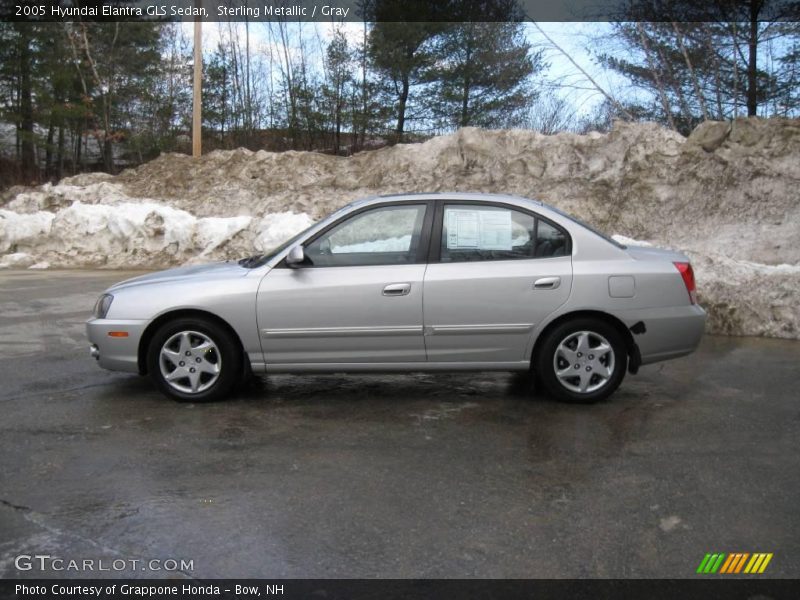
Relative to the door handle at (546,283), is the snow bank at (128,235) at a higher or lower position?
higher

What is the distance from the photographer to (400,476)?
13.4 feet

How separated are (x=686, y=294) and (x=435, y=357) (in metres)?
2.00

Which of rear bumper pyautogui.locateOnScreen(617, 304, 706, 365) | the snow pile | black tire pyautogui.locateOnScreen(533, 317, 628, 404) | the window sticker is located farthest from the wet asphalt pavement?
the snow pile

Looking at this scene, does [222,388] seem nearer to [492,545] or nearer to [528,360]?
[528,360]

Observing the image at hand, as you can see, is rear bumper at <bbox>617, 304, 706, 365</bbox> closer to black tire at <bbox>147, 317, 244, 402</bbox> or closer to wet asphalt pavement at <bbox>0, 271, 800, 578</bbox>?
wet asphalt pavement at <bbox>0, 271, 800, 578</bbox>

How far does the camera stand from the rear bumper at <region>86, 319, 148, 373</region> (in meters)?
5.52

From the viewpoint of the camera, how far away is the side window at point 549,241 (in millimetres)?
5629

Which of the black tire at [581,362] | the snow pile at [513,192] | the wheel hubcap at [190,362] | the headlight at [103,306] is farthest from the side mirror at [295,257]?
the snow pile at [513,192]

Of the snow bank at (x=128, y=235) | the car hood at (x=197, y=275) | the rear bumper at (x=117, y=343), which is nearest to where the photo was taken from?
the rear bumper at (x=117, y=343)

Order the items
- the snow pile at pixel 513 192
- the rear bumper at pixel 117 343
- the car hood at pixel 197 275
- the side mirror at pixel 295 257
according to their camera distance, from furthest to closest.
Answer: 1. the snow pile at pixel 513 192
2. the car hood at pixel 197 275
3. the rear bumper at pixel 117 343
4. the side mirror at pixel 295 257

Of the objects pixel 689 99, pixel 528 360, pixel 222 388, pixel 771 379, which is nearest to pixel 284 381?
pixel 222 388

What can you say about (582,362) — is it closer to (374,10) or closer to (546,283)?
(546,283)

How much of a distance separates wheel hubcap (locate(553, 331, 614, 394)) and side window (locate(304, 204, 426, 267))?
53.3 inches

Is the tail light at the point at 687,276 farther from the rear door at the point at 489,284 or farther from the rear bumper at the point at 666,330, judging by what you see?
the rear door at the point at 489,284
